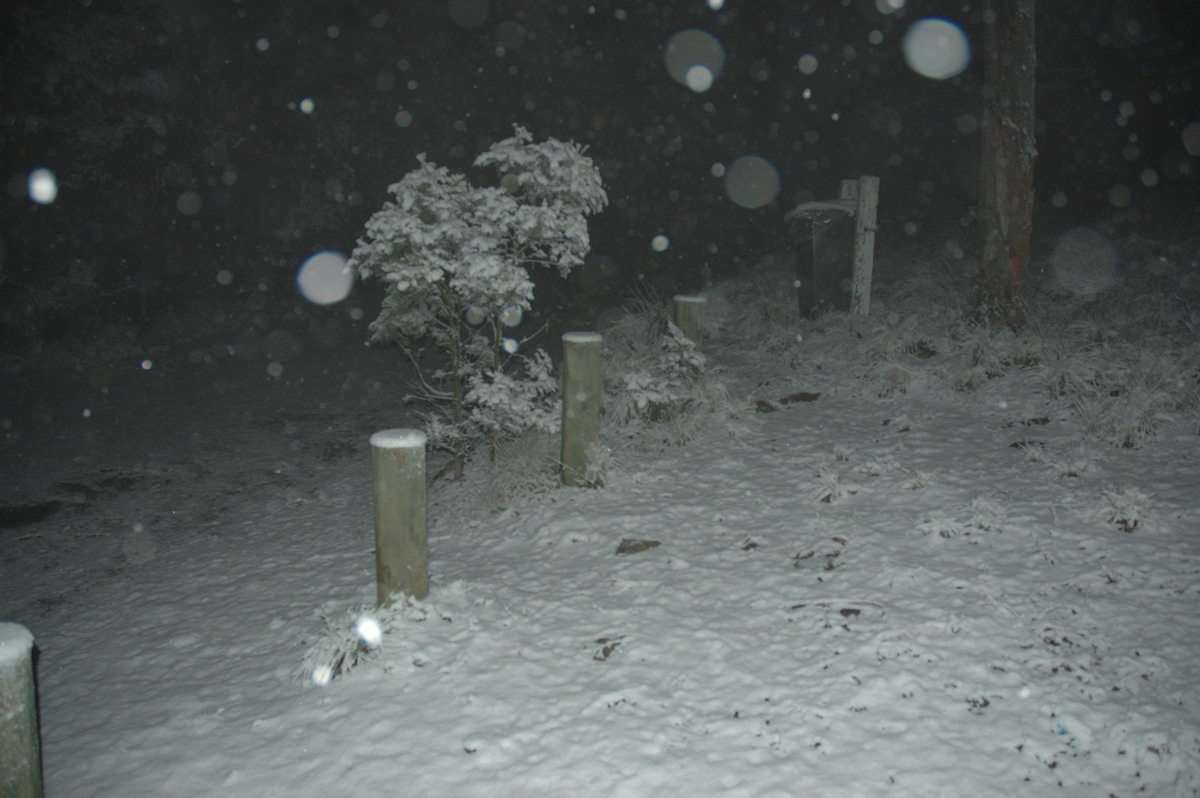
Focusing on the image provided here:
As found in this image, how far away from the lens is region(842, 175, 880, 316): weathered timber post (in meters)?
8.73

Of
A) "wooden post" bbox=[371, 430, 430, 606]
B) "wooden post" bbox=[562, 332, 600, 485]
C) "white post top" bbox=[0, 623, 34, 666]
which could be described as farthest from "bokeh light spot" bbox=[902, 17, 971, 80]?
"white post top" bbox=[0, 623, 34, 666]

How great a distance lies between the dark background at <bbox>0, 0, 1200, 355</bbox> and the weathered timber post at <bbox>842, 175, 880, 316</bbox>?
450 centimetres

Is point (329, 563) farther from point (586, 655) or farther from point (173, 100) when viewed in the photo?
point (173, 100)

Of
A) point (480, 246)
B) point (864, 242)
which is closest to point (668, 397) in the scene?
point (480, 246)

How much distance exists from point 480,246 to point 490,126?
1471cm

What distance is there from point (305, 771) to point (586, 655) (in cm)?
123

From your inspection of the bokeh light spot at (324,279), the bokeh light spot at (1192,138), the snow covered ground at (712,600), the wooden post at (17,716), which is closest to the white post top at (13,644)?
the wooden post at (17,716)

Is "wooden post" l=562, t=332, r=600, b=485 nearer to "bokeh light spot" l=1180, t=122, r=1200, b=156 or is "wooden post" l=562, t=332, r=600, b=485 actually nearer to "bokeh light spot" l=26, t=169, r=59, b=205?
"bokeh light spot" l=1180, t=122, r=1200, b=156

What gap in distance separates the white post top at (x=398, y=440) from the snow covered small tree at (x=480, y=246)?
1.64 metres

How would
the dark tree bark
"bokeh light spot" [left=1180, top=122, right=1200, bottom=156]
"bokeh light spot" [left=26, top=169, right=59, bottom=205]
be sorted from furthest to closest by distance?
"bokeh light spot" [left=26, top=169, right=59, bottom=205], "bokeh light spot" [left=1180, top=122, right=1200, bottom=156], the dark tree bark

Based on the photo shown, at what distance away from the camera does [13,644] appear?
2.18 metres

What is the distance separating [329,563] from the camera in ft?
16.7

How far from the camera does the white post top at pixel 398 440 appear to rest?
144 inches

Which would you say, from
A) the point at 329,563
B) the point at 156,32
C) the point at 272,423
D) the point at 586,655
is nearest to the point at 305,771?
the point at 586,655
